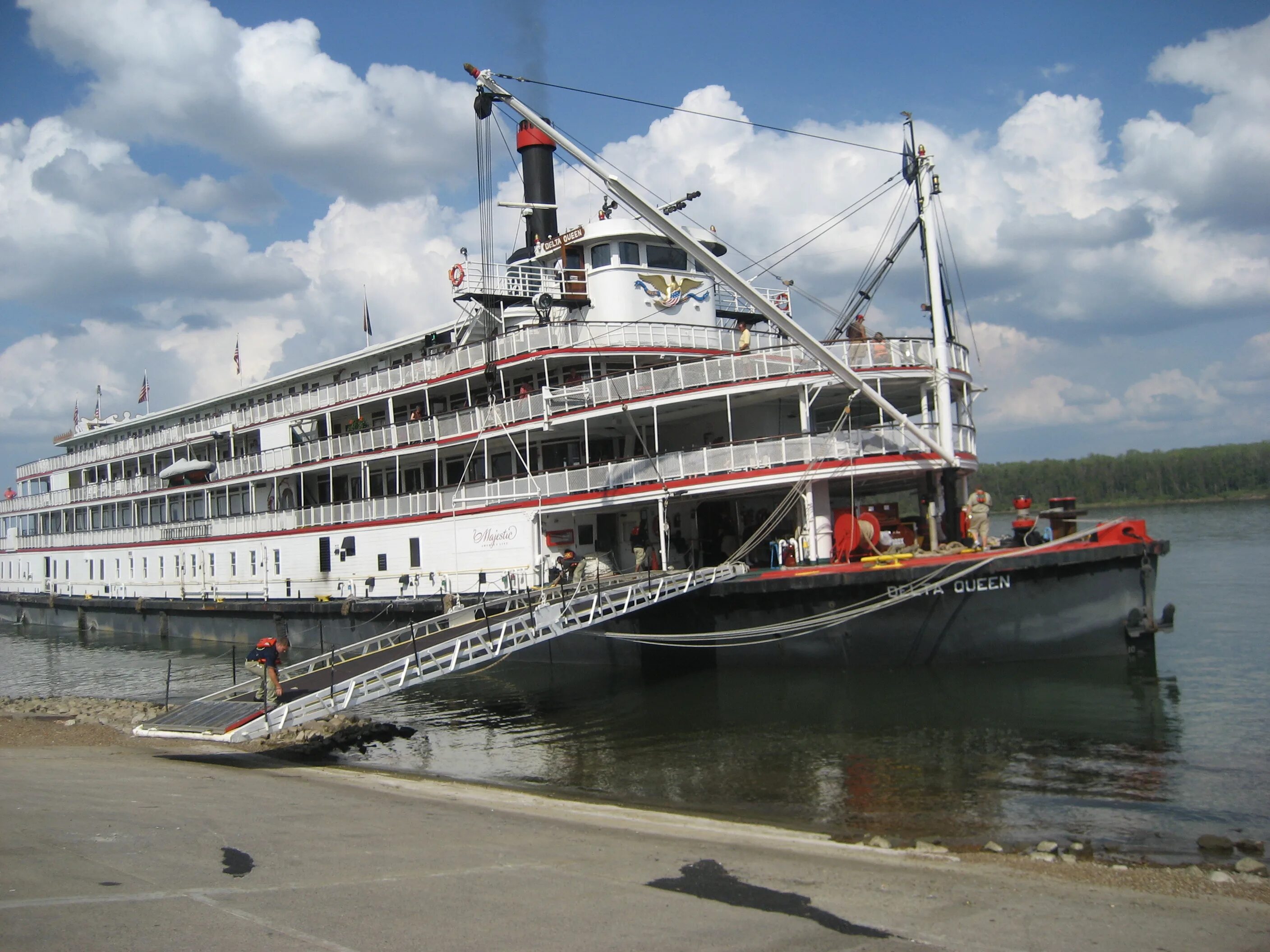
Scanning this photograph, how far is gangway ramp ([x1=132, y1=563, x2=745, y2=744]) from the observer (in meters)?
15.5

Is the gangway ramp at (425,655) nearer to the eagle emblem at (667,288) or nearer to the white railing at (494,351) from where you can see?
the white railing at (494,351)

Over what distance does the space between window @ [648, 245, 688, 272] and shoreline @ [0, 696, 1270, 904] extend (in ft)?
57.4

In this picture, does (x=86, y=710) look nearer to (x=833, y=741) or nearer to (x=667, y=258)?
(x=833, y=741)

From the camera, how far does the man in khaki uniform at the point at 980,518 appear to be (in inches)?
831

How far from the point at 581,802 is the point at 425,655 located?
5.74 meters

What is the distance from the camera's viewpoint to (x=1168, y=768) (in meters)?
13.7

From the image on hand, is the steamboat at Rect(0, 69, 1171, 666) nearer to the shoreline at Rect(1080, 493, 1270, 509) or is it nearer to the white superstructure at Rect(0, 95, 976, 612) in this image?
the white superstructure at Rect(0, 95, 976, 612)

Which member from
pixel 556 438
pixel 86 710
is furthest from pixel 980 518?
pixel 86 710

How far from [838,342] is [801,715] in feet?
29.9

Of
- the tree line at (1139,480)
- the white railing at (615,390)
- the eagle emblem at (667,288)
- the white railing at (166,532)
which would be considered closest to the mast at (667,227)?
the white railing at (615,390)

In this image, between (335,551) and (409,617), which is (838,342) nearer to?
(409,617)

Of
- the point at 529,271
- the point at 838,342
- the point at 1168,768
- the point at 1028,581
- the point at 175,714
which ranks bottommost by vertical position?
the point at 1168,768

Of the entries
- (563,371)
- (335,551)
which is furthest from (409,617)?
(563,371)

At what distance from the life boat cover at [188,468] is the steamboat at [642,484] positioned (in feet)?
3.22
